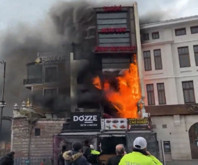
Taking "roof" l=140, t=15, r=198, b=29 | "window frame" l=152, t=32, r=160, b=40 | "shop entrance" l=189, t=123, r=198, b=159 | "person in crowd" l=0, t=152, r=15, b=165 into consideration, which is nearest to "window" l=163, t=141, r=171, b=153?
"shop entrance" l=189, t=123, r=198, b=159

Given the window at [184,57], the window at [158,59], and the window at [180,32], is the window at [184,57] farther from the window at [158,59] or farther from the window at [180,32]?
the window at [158,59]

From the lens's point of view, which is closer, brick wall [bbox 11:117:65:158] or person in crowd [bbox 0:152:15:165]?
person in crowd [bbox 0:152:15:165]

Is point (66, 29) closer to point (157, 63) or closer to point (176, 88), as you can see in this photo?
point (157, 63)

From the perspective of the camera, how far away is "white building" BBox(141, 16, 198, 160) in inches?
854

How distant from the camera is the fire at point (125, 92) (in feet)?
78.3

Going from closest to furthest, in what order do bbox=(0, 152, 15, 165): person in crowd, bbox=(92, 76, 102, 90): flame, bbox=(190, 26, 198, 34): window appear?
bbox=(0, 152, 15, 165): person in crowd
bbox=(190, 26, 198, 34): window
bbox=(92, 76, 102, 90): flame

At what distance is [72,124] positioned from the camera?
749 inches

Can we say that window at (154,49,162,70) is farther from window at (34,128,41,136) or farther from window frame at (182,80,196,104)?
window at (34,128,41,136)

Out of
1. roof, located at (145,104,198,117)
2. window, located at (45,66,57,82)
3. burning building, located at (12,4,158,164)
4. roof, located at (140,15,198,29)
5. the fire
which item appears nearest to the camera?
roof, located at (145,104,198,117)

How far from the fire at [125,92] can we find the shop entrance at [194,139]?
5.37m

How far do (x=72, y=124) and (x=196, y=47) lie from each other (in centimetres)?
1395

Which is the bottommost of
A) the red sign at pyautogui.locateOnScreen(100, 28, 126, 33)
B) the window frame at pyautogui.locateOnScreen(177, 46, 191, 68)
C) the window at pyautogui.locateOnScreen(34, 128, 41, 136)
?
the window at pyautogui.locateOnScreen(34, 128, 41, 136)

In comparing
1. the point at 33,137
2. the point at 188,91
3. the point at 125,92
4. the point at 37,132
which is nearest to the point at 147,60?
the point at 125,92

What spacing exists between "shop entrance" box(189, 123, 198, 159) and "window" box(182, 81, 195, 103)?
239 cm
